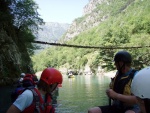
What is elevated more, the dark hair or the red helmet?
the red helmet

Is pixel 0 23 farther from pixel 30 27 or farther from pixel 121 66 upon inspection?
pixel 121 66

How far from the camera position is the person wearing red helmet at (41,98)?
8.68 ft

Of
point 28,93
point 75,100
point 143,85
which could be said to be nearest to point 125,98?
point 28,93

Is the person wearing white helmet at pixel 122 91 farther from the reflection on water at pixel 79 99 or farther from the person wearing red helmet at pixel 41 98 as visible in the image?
the reflection on water at pixel 79 99

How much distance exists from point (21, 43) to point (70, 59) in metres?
110

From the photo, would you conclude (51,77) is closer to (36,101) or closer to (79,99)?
(36,101)

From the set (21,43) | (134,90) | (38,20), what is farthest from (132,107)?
(38,20)

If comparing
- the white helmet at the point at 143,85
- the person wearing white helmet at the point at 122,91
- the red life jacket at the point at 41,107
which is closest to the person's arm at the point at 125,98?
the person wearing white helmet at the point at 122,91

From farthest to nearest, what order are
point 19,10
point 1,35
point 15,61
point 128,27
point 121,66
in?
point 128,27 → point 19,10 → point 15,61 → point 1,35 → point 121,66

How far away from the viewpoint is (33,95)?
107 inches

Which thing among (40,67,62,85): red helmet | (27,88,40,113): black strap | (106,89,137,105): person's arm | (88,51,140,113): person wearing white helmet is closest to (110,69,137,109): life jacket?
(88,51,140,113): person wearing white helmet

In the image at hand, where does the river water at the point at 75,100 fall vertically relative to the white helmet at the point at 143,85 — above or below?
below

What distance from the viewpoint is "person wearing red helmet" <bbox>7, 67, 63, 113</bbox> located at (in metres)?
2.64

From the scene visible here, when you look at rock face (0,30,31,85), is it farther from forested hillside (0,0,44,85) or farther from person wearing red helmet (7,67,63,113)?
person wearing red helmet (7,67,63,113)
